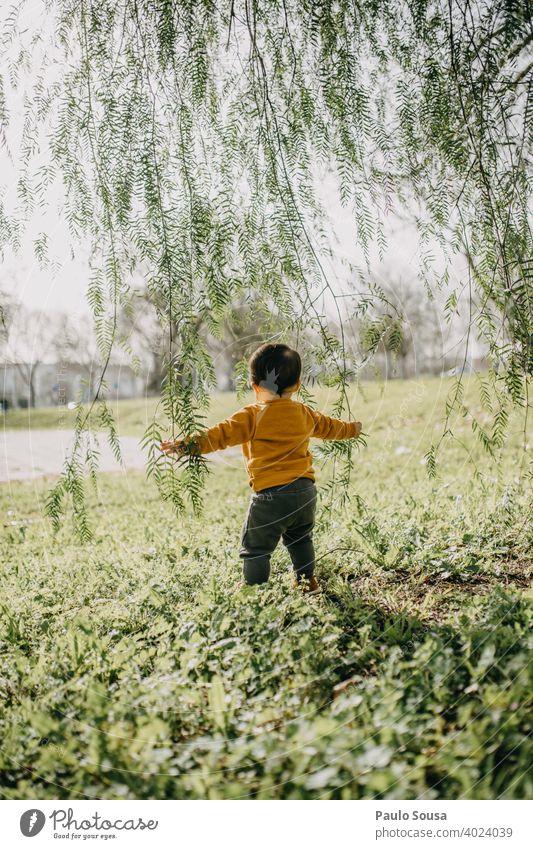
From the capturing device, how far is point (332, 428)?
3.12 meters

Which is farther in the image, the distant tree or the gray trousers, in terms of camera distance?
the distant tree

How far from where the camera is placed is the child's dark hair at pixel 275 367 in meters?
2.94

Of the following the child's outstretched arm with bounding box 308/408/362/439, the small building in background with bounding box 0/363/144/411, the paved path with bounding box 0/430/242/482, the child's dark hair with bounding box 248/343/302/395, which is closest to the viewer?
the small building in background with bounding box 0/363/144/411

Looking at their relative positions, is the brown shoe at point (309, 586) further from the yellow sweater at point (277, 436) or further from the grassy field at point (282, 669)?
the yellow sweater at point (277, 436)

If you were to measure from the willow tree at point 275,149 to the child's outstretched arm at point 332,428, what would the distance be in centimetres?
15

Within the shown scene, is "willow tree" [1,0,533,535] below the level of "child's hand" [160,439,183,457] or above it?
above

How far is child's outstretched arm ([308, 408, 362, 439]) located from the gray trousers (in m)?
0.25

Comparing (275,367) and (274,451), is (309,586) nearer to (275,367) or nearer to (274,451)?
(274,451)

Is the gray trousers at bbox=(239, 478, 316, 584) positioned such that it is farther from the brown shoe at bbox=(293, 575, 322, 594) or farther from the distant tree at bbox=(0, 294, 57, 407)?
A: the distant tree at bbox=(0, 294, 57, 407)

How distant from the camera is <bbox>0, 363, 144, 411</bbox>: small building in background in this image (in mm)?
2732

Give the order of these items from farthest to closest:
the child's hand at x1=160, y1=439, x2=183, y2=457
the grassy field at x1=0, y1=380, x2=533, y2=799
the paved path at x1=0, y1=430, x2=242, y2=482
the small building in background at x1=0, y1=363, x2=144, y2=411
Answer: the paved path at x1=0, y1=430, x2=242, y2=482, the small building in background at x1=0, y1=363, x2=144, y2=411, the child's hand at x1=160, y1=439, x2=183, y2=457, the grassy field at x1=0, y1=380, x2=533, y2=799
